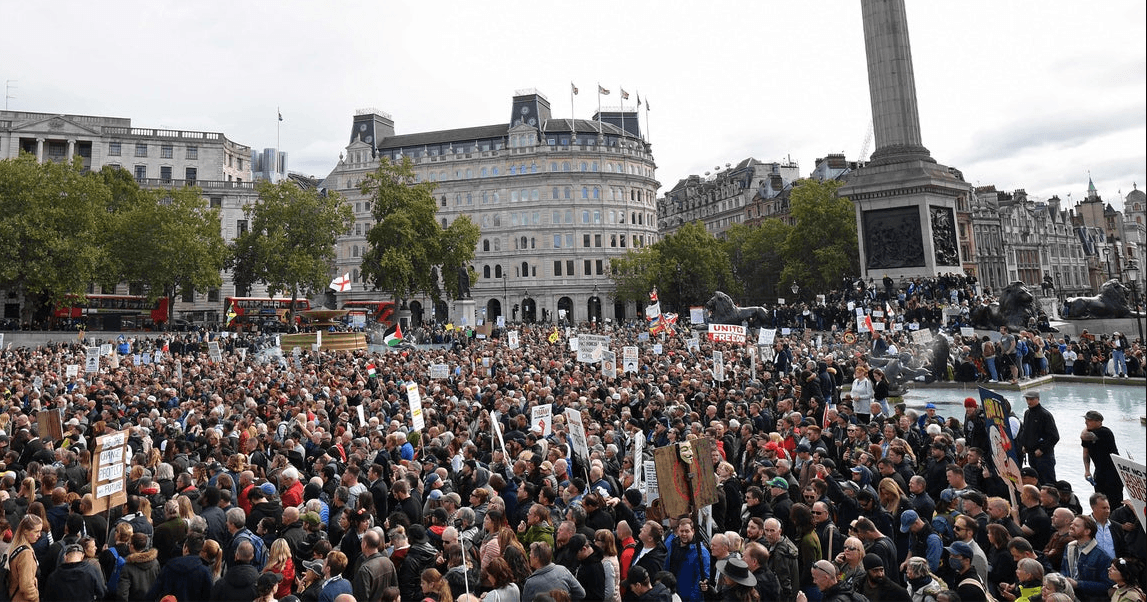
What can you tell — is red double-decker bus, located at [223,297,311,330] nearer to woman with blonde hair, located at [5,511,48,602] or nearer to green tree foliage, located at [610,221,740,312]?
green tree foliage, located at [610,221,740,312]

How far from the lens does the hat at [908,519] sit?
258 inches

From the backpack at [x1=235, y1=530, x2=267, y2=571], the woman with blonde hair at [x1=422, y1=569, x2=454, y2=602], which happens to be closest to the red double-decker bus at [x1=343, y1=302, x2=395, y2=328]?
the backpack at [x1=235, y1=530, x2=267, y2=571]

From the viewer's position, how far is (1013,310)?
25.1 m

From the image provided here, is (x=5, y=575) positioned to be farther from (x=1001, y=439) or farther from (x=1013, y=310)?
(x=1013, y=310)

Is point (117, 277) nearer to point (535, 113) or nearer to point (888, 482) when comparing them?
point (535, 113)

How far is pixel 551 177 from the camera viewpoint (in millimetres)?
80375

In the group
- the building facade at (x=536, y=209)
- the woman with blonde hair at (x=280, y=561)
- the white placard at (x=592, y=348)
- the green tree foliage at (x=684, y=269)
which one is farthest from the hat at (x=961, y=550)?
the building facade at (x=536, y=209)

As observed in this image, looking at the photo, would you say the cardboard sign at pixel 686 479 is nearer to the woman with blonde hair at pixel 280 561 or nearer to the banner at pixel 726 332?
the woman with blonde hair at pixel 280 561

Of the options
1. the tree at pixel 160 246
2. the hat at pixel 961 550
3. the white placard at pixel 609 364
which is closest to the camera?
the hat at pixel 961 550

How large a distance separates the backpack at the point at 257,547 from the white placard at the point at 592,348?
1259cm

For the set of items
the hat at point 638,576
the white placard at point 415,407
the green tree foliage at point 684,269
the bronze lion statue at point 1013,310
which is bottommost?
the hat at point 638,576

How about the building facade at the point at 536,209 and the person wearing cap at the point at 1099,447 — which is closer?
the person wearing cap at the point at 1099,447

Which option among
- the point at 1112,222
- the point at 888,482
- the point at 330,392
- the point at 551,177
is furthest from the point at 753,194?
the point at 888,482

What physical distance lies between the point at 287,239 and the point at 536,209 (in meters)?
30.3
